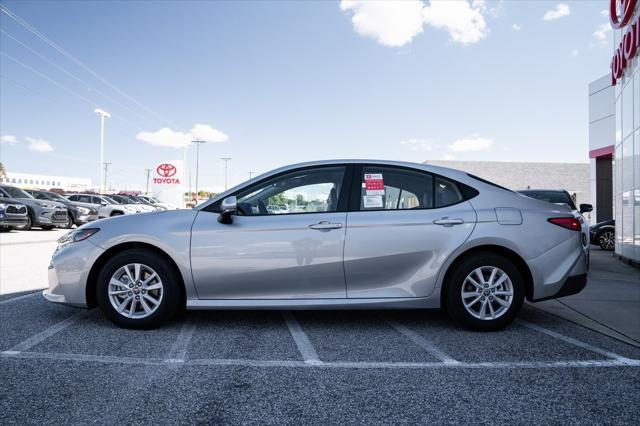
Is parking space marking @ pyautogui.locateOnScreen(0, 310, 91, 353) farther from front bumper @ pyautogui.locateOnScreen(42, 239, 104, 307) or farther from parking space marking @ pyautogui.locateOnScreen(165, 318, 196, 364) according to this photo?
parking space marking @ pyautogui.locateOnScreen(165, 318, 196, 364)

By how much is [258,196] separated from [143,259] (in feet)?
3.85

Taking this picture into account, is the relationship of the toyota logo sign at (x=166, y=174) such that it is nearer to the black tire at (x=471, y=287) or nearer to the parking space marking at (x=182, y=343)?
the parking space marking at (x=182, y=343)

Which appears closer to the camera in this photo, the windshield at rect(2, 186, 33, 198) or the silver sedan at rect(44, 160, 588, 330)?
the silver sedan at rect(44, 160, 588, 330)

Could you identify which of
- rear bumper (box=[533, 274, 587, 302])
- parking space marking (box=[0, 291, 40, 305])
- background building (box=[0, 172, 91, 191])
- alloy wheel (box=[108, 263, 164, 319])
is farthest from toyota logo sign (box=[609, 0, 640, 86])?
background building (box=[0, 172, 91, 191])

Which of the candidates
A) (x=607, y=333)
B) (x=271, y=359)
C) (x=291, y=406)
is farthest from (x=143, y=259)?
(x=607, y=333)

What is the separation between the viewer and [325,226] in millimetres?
3906

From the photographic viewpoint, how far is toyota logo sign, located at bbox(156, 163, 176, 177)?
42.4m

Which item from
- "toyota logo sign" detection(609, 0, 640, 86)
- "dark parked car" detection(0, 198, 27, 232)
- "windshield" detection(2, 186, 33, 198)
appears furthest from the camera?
"windshield" detection(2, 186, 33, 198)

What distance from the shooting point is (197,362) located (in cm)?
317

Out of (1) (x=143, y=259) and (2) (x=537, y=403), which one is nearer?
(2) (x=537, y=403)

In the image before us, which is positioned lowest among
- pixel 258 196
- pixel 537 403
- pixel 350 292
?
pixel 537 403

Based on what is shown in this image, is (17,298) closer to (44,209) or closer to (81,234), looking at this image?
(81,234)

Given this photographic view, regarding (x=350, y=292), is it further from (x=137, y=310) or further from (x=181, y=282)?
(x=137, y=310)

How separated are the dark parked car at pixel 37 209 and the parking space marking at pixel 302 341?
15.8 m
